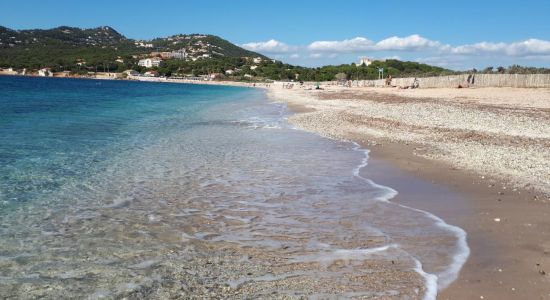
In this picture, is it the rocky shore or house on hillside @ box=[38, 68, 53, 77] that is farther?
house on hillside @ box=[38, 68, 53, 77]

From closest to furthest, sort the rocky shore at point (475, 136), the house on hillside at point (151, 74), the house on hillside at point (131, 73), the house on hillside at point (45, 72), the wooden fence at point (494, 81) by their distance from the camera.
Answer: the rocky shore at point (475, 136)
the wooden fence at point (494, 81)
the house on hillside at point (45, 72)
the house on hillside at point (131, 73)
the house on hillside at point (151, 74)

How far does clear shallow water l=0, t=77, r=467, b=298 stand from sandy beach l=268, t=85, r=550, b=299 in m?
0.35

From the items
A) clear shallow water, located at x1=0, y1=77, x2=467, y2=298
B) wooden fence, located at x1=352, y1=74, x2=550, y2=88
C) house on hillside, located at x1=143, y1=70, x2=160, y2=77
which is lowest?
clear shallow water, located at x1=0, y1=77, x2=467, y2=298

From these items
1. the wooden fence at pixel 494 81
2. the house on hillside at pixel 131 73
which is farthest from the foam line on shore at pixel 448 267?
the house on hillside at pixel 131 73

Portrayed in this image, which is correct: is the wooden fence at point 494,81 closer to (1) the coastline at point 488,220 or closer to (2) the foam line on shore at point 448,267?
(1) the coastline at point 488,220

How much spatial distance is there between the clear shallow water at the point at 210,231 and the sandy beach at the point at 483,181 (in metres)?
0.35

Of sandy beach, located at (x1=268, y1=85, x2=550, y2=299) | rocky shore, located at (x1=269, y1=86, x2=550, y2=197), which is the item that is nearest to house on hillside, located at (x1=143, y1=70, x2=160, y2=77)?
rocky shore, located at (x1=269, y1=86, x2=550, y2=197)

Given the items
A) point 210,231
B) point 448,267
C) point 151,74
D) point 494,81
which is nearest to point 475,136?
point 448,267

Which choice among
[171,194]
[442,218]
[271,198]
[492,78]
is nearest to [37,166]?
[171,194]

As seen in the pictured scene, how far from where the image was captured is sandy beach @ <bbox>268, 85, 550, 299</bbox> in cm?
457

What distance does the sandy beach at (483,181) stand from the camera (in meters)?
4.57

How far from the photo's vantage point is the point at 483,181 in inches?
346

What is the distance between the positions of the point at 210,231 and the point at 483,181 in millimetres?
5413

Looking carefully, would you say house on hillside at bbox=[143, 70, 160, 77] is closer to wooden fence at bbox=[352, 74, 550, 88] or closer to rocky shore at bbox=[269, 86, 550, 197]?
wooden fence at bbox=[352, 74, 550, 88]
